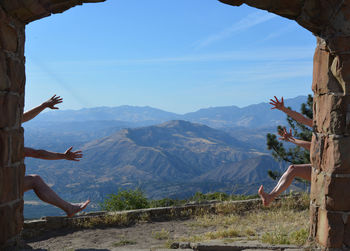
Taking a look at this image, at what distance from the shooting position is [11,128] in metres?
4.14

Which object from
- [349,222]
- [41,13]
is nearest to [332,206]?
[349,222]

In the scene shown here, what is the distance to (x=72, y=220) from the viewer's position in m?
7.02

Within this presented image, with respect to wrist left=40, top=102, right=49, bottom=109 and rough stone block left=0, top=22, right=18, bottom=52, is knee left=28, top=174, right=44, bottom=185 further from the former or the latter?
rough stone block left=0, top=22, right=18, bottom=52

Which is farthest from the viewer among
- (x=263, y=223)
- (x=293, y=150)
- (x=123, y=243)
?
(x=293, y=150)

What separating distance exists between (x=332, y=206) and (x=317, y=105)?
1169 millimetres

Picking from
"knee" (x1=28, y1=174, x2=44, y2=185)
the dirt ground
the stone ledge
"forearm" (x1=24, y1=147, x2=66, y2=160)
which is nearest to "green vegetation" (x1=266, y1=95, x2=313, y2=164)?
the stone ledge

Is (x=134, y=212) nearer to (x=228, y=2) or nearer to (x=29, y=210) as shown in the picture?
(x=228, y=2)

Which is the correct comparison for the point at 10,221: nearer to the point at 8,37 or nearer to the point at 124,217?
the point at 8,37

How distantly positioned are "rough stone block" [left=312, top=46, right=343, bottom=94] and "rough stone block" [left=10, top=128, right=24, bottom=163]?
11.6 ft

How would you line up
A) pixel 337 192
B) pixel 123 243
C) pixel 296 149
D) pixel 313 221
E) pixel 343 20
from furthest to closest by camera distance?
pixel 296 149, pixel 123 243, pixel 313 221, pixel 337 192, pixel 343 20

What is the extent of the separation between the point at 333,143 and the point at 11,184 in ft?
12.0

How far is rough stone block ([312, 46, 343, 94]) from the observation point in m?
4.02

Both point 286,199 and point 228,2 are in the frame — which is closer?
point 228,2

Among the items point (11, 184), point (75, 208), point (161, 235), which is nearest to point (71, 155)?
point (75, 208)
